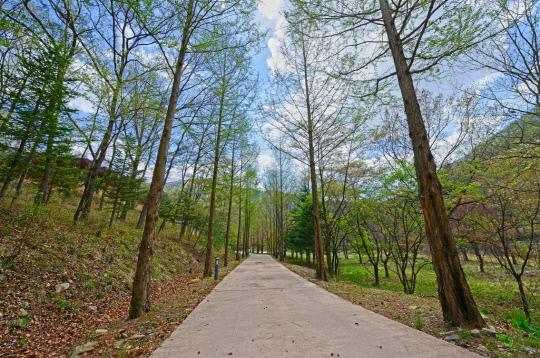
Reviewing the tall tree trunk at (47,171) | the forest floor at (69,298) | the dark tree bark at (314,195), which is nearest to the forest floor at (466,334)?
the forest floor at (69,298)

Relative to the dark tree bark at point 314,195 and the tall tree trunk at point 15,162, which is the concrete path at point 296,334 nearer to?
the dark tree bark at point 314,195

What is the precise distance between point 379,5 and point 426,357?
6.87 m

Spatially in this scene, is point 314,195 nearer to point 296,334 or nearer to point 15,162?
point 296,334

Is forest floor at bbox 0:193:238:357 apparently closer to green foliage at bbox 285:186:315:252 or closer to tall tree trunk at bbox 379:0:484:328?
tall tree trunk at bbox 379:0:484:328

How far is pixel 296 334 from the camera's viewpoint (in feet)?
10.6

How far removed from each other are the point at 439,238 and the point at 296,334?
293 cm

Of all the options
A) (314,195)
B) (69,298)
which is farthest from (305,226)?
(69,298)

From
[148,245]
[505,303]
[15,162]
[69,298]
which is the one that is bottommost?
[505,303]

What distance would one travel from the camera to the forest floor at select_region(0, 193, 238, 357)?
336cm

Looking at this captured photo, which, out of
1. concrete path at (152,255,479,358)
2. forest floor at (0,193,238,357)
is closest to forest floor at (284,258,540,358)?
concrete path at (152,255,479,358)

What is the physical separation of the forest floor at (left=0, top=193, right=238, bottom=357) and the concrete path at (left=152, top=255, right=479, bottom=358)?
530mm

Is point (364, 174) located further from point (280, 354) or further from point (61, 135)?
point (61, 135)

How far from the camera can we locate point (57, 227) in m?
6.86

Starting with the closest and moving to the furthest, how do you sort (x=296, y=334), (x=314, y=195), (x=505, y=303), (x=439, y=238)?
(x=296, y=334) < (x=439, y=238) < (x=505, y=303) < (x=314, y=195)
